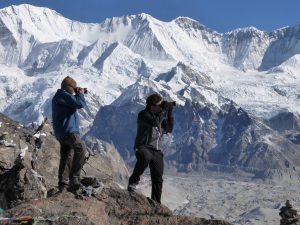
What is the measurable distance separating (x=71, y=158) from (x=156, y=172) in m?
2.06

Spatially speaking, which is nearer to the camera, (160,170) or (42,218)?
(42,218)

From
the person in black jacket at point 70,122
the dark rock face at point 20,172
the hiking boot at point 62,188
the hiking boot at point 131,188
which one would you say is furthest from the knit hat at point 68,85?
the dark rock face at point 20,172

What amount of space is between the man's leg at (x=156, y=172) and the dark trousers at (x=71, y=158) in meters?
1.67

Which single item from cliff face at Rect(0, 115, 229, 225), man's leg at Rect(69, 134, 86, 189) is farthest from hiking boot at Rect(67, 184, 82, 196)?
man's leg at Rect(69, 134, 86, 189)

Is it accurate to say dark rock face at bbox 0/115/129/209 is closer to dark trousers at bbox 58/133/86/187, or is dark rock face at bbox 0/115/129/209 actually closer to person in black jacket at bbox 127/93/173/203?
dark trousers at bbox 58/133/86/187

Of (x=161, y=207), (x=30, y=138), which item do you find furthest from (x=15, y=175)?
(x=30, y=138)

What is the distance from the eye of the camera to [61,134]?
18.9 m

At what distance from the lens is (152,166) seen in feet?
63.2

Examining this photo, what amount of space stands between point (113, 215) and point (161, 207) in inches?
57.9

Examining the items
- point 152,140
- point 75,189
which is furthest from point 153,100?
point 75,189

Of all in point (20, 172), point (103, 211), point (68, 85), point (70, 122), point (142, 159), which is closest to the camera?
point (103, 211)

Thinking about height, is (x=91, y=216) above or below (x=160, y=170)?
below

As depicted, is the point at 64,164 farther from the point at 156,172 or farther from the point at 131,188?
the point at 156,172

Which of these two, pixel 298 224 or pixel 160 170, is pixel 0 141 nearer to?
pixel 160 170
